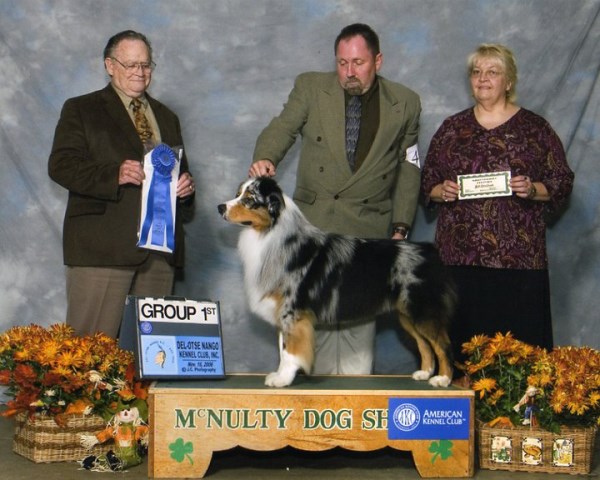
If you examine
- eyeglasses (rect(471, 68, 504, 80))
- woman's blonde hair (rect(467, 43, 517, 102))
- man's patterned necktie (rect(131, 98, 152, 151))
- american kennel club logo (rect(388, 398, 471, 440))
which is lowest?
american kennel club logo (rect(388, 398, 471, 440))

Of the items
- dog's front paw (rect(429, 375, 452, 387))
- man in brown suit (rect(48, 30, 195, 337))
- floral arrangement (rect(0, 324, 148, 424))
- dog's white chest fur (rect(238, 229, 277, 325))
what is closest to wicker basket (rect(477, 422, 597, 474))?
dog's front paw (rect(429, 375, 452, 387))

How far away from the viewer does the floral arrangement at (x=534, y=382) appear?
3730 mm

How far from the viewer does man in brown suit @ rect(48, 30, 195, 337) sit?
4.10m

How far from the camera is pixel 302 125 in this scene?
14.6 feet

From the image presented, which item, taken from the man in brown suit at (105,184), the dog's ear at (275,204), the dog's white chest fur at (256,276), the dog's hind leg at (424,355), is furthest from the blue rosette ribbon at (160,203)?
the dog's hind leg at (424,355)

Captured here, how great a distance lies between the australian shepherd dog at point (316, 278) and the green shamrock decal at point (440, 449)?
0.29 meters

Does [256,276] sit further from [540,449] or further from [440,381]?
[540,449]

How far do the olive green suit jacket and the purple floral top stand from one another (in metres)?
0.27

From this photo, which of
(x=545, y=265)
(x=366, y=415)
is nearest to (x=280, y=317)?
(x=366, y=415)

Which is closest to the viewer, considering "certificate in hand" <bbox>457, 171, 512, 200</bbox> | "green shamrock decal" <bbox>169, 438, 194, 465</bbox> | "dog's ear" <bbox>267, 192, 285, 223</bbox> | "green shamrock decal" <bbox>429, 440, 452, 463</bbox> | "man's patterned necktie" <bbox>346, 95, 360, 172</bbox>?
"green shamrock decal" <bbox>169, 438, 194, 465</bbox>

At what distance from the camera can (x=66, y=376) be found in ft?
12.4

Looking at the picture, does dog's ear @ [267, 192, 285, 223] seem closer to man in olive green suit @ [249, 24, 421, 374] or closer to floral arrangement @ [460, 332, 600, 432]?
man in olive green suit @ [249, 24, 421, 374]

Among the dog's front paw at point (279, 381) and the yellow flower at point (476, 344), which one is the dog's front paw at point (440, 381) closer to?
the yellow flower at point (476, 344)

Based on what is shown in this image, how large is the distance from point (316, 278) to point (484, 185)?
1.09 m
